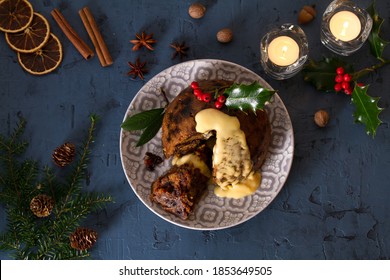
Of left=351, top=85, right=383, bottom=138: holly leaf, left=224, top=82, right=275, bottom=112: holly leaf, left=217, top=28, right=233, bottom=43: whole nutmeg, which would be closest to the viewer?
left=224, top=82, right=275, bottom=112: holly leaf

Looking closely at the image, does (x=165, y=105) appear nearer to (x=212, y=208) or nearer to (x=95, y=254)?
(x=212, y=208)

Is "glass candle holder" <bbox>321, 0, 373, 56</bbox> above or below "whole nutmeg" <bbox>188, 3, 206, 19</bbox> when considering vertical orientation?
below

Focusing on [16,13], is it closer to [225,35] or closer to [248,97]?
[225,35]

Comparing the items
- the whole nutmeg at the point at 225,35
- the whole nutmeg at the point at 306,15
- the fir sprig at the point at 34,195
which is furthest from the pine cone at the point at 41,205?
the whole nutmeg at the point at 306,15

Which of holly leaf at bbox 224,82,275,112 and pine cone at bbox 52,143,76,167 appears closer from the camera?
holly leaf at bbox 224,82,275,112

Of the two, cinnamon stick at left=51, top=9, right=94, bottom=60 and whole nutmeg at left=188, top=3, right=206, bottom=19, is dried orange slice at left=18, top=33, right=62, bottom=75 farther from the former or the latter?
whole nutmeg at left=188, top=3, right=206, bottom=19

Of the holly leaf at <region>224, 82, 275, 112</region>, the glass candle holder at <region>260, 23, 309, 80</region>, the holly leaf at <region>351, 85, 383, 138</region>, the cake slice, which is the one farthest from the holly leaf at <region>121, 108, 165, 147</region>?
the holly leaf at <region>351, 85, 383, 138</region>
